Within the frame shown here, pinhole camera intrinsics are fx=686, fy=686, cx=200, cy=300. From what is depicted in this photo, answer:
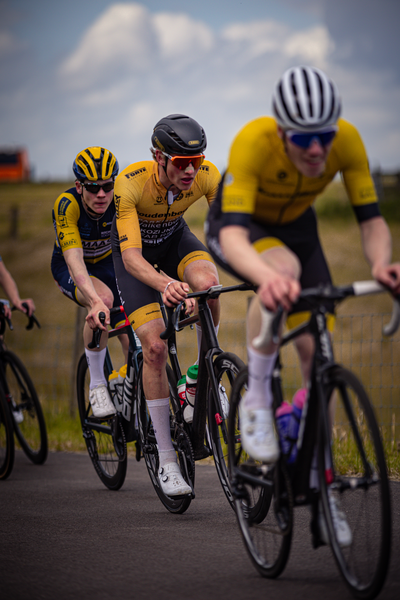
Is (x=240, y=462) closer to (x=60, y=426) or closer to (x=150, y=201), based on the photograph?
(x=150, y=201)

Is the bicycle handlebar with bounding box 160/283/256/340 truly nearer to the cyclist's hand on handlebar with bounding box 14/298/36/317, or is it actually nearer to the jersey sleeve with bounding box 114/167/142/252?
the jersey sleeve with bounding box 114/167/142/252

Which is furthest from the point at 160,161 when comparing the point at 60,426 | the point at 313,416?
the point at 60,426

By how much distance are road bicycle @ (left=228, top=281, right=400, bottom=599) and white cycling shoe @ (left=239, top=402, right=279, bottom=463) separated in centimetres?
7

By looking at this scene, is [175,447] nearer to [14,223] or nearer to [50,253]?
[50,253]

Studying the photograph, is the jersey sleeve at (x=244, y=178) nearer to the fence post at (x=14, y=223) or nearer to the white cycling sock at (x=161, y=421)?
the white cycling sock at (x=161, y=421)

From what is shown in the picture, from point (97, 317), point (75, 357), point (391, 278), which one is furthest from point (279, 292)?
point (75, 357)

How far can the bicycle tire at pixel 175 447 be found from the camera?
4.53 metres

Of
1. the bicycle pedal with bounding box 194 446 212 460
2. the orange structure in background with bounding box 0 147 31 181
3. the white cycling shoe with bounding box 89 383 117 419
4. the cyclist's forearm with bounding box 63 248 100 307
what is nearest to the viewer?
the bicycle pedal with bounding box 194 446 212 460

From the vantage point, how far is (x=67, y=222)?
19.6 ft

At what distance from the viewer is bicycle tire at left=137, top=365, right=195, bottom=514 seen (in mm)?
4527

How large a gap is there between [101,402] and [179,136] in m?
2.34

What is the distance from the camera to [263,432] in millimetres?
3004

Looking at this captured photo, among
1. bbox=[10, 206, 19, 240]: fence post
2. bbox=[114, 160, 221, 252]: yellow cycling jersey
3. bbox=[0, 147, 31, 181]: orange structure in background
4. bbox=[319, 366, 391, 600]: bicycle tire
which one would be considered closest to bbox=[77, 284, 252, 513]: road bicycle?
bbox=[114, 160, 221, 252]: yellow cycling jersey

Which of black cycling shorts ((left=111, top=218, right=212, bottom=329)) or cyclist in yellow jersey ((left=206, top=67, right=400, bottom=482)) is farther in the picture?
black cycling shorts ((left=111, top=218, right=212, bottom=329))
